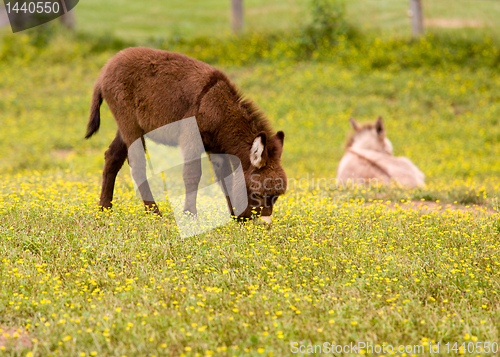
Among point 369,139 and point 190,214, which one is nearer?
point 190,214

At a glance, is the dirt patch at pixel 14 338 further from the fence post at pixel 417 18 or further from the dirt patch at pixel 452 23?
the dirt patch at pixel 452 23

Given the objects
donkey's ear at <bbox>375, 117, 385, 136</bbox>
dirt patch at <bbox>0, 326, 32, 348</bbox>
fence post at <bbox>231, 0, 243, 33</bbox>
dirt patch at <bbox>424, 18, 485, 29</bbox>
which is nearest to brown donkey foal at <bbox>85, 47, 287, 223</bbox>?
dirt patch at <bbox>0, 326, 32, 348</bbox>

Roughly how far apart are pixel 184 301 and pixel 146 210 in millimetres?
2296

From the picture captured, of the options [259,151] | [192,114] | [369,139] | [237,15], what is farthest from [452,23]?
[192,114]

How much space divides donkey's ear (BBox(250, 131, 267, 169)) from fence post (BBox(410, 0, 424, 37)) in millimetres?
16289

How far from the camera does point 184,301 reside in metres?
3.86

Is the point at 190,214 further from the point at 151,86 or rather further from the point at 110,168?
the point at 151,86

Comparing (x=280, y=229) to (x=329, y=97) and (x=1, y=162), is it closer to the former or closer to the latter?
(x=1, y=162)

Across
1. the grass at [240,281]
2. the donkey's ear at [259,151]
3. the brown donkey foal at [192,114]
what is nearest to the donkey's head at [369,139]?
the grass at [240,281]

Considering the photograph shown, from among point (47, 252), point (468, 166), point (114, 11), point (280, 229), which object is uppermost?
point (114, 11)

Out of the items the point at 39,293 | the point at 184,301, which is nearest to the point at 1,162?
the point at 39,293

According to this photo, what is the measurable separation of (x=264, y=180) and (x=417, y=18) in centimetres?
1649

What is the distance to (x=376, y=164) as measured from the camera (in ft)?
31.2

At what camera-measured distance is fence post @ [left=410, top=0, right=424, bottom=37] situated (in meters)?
18.6
